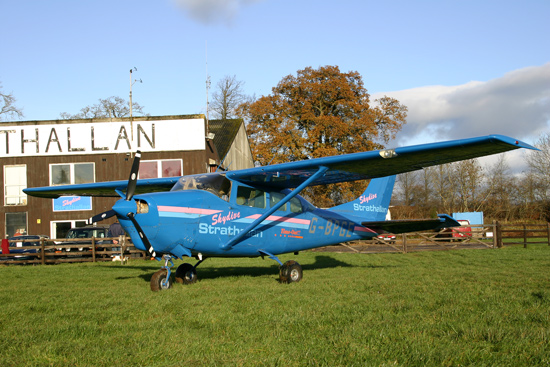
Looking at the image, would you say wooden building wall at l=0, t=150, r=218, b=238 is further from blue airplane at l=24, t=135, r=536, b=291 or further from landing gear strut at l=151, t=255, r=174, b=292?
landing gear strut at l=151, t=255, r=174, b=292

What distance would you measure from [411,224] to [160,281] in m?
6.35

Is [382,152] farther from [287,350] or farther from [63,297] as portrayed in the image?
Result: [63,297]

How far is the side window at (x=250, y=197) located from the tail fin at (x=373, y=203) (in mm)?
3218

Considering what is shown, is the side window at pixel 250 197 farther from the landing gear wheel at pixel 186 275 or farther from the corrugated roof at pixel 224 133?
the corrugated roof at pixel 224 133

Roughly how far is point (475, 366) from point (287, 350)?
5.17ft

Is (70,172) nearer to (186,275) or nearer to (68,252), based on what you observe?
(68,252)

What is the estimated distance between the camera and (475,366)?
3775mm

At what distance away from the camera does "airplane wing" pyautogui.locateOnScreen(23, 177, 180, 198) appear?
11995 millimetres

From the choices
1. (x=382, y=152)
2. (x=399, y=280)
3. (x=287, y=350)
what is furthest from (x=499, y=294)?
(x=287, y=350)

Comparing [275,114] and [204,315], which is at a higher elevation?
[275,114]

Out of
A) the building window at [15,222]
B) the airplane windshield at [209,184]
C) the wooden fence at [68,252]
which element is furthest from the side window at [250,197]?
the building window at [15,222]

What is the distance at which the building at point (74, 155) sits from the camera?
92.3 feet

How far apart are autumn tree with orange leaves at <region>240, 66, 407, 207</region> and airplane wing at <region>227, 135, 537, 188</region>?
24.8m

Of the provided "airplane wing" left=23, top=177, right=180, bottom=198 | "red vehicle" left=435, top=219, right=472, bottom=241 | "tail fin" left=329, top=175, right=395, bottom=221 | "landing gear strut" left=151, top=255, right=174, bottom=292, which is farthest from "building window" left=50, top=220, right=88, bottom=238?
"landing gear strut" left=151, top=255, right=174, bottom=292
